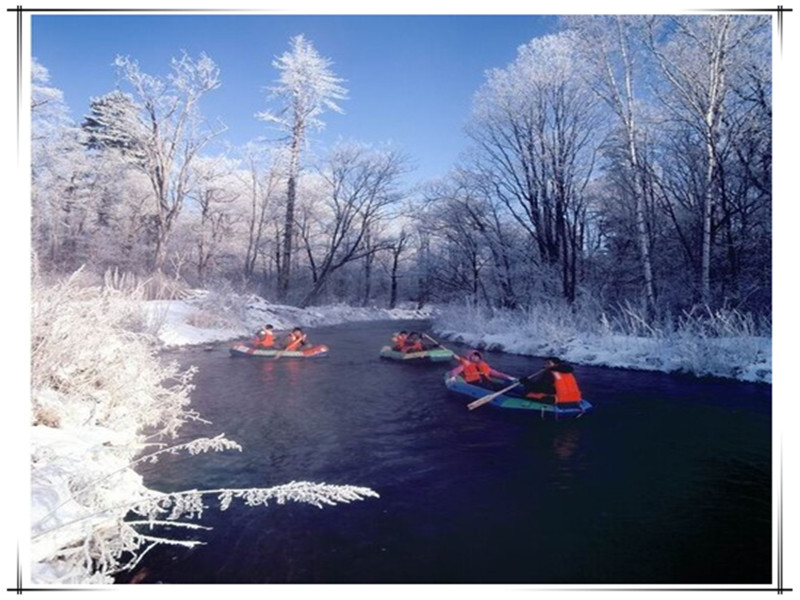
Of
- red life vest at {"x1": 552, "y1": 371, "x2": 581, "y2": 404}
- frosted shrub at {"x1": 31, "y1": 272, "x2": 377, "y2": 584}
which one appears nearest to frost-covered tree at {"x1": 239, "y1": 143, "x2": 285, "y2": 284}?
frosted shrub at {"x1": 31, "y1": 272, "x2": 377, "y2": 584}

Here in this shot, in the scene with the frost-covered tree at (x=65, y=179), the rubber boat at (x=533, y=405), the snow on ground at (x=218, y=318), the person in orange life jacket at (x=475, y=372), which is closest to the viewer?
the rubber boat at (x=533, y=405)

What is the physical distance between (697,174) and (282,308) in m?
13.9

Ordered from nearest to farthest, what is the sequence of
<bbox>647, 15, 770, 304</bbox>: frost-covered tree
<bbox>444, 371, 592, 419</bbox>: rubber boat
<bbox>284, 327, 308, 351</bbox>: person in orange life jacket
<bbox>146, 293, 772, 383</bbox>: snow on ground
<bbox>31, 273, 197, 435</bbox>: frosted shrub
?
1. <bbox>31, 273, 197, 435</bbox>: frosted shrub
2. <bbox>444, 371, 592, 419</bbox>: rubber boat
3. <bbox>146, 293, 772, 383</bbox>: snow on ground
4. <bbox>647, 15, 770, 304</bbox>: frost-covered tree
5. <bbox>284, 327, 308, 351</bbox>: person in orange life jacket

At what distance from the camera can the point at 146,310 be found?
28.1ft

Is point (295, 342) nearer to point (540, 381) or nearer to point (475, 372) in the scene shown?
point (475, 372)

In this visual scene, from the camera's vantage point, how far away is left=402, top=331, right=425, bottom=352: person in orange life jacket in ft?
36.2

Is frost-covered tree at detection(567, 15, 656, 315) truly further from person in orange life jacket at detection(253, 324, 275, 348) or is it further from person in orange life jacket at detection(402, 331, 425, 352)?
person in orange life jacket at detection(253, 324, 275, 348)

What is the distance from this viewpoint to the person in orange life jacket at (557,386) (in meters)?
6.08

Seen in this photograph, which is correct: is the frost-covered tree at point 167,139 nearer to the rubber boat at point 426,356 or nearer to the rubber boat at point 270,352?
the rubber boat at point 270,352

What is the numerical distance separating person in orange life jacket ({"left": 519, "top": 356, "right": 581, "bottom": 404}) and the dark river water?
305 mm

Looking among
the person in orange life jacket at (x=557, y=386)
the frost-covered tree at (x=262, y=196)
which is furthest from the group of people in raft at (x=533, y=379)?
the frost-covered tree at (x=262, y=196)
